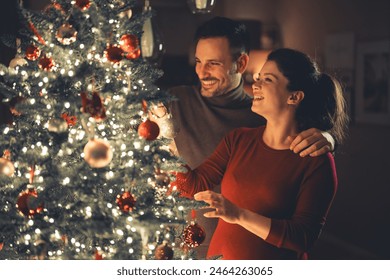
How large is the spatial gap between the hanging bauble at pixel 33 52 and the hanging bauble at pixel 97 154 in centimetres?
40

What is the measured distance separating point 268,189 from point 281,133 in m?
0.21

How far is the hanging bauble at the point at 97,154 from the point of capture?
189 cm

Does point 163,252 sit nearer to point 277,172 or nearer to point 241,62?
point 277,172

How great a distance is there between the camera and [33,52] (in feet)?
6.88

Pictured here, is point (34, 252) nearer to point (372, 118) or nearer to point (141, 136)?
point (141, 136)

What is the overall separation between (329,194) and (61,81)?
3.13 feet

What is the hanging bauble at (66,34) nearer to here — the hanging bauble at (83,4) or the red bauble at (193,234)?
the hanging bauble at (83,4)

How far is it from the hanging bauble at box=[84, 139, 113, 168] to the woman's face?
0.61m

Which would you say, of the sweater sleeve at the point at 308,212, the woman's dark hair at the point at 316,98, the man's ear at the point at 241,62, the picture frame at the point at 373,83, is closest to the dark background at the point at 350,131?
the picture frame at the point at 373,83

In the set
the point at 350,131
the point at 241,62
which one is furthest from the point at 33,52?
the point at 350,131

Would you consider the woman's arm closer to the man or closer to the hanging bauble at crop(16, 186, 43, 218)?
the hanging bauble at crop(16, 186, 43, 218)

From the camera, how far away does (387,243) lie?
495 cm
